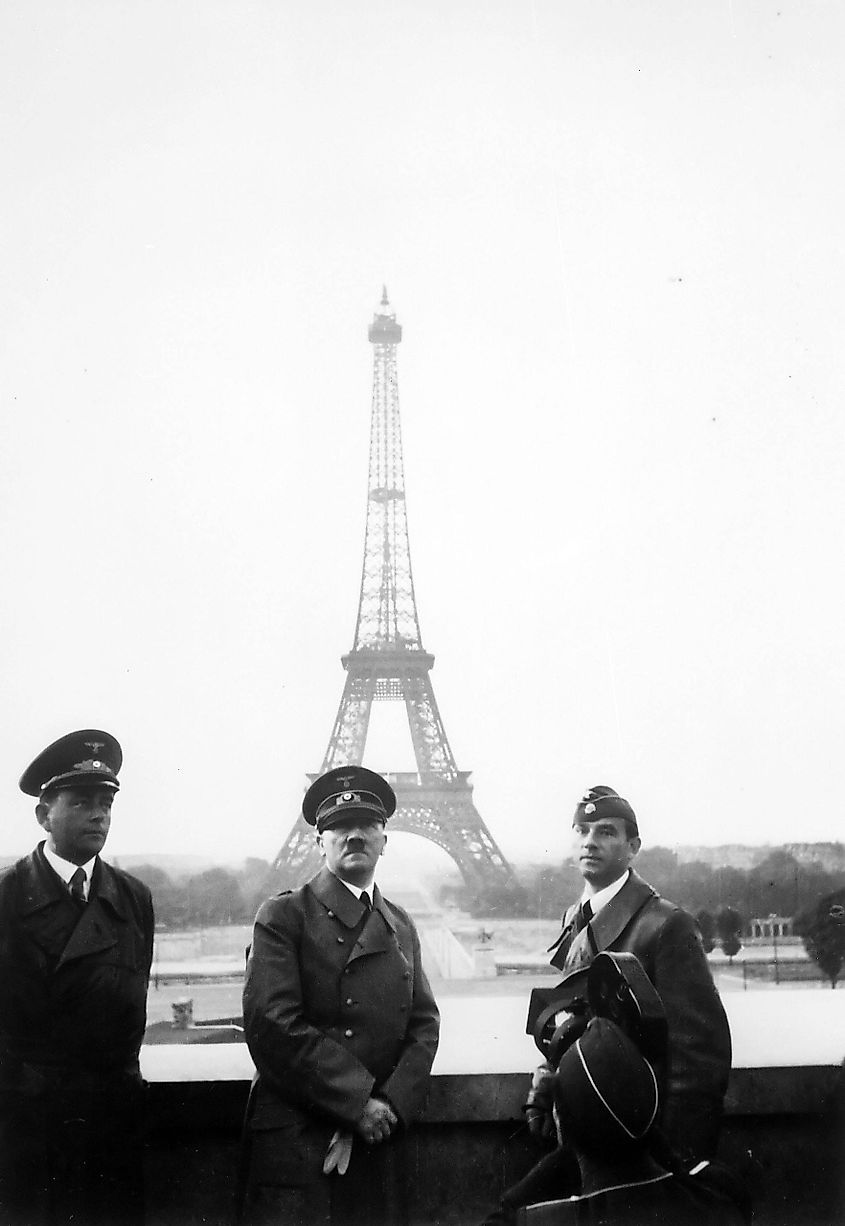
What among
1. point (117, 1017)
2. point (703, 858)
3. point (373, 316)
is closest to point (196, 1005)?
point (117, 1017)

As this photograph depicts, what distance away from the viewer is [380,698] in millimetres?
4277

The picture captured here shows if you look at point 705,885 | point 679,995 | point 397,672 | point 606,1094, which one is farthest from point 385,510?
point 606,1094

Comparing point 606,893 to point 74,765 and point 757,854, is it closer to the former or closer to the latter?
point 757,854

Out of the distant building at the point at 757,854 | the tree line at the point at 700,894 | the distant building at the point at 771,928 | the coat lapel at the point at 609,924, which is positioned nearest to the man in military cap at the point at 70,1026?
the tree line at the point at 700,894

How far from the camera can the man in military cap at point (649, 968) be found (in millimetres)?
2777

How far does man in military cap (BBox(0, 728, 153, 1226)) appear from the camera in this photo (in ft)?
10.0

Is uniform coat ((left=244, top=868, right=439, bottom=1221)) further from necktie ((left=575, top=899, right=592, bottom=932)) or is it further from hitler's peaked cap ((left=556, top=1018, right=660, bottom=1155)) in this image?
hitler's peaked cap ((left=556, top=1018, right=660, bottom=1155))

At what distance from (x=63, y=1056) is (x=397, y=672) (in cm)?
176

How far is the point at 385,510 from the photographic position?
4.46 metres

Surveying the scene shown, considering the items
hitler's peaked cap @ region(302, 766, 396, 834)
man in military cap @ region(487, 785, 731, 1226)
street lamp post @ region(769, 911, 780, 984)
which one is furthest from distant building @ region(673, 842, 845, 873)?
hitler's peaked cap @ region(302, 766, 396, 834)

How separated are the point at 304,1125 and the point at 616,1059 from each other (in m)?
0.97

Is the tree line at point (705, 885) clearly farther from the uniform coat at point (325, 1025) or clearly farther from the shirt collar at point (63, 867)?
the shirt collar at point (63, 867)

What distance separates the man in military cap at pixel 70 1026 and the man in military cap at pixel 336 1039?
16.4 inches

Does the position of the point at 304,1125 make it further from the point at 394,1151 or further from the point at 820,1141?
the point at 820,1141
